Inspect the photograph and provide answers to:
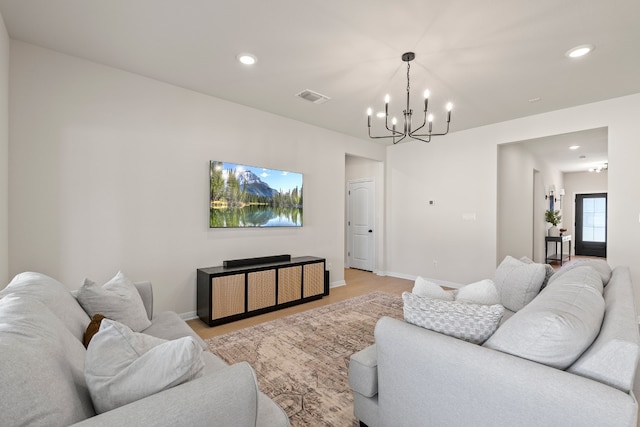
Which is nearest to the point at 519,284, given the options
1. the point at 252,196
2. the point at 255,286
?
the point at 255,286

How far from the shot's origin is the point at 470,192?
16.7ft

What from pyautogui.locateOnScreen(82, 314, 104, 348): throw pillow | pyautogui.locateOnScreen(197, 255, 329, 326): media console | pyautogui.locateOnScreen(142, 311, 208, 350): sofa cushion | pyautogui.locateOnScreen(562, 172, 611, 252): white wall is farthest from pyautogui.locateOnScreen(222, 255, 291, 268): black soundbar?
pyautogui.locateOnScreen(562, 172, 611, 252): white wall

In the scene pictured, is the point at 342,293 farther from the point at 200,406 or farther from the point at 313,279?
the point at 200,406

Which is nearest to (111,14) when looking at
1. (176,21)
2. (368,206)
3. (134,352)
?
(176,21)

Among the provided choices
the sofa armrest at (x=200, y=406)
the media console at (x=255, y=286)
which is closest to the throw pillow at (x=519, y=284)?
the sofa armrest at (x=200, y=406)

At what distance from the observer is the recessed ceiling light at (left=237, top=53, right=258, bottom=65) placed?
111 inches

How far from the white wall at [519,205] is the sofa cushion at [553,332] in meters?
4.04

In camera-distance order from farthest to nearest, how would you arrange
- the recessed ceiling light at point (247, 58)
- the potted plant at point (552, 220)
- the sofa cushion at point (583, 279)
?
the potted plant at point (552, 220), the recessed ceiling light at point (247, 58), the sofa cushion at point (583, 279)

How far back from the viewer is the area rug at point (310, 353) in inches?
78.5

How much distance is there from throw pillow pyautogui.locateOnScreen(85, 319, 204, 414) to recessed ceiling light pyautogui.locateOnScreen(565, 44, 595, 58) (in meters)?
3.67

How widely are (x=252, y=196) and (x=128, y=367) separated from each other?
10.7 ft

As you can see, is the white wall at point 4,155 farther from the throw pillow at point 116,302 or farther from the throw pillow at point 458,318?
the throw pillow at point 458,318

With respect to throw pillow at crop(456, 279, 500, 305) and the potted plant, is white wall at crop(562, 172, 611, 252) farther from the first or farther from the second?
throw pillow at crop(456, 279, 500, 305)

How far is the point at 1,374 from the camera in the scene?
718 millimetres
